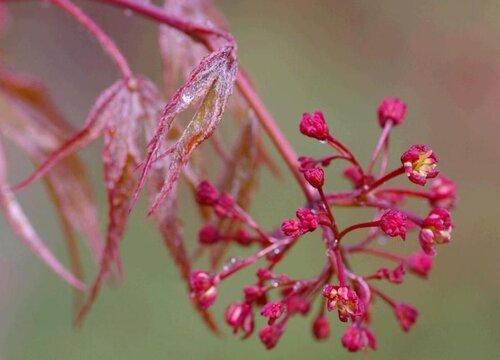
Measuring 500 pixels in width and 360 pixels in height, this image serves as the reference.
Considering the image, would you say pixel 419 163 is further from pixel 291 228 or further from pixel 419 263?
pixel 419 263

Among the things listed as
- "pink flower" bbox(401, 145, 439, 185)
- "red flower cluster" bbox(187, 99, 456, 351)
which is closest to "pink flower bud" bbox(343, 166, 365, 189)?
"red flower cluster" bbox(187, 99, 456, 351)

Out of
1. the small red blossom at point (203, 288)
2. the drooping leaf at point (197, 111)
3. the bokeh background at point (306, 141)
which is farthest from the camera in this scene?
the bokeh background at point (306, 141)

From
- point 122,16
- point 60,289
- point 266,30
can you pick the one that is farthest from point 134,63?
point 60,289

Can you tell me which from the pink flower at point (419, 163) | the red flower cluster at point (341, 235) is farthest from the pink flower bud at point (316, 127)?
the pink flower at point (419, 163)

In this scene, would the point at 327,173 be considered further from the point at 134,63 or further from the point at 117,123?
the point at 117,123

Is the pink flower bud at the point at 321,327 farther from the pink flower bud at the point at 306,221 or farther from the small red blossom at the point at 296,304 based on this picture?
the pink flower bud at the point at 306,221

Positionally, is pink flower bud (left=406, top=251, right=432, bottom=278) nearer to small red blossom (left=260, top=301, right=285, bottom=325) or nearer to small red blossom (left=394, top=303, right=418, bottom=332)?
small red blossom (left=394, top=303, right=418, bottom=332)

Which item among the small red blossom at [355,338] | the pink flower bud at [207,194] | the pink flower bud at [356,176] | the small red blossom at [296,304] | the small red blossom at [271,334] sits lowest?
the small red blossom at [355,338]
